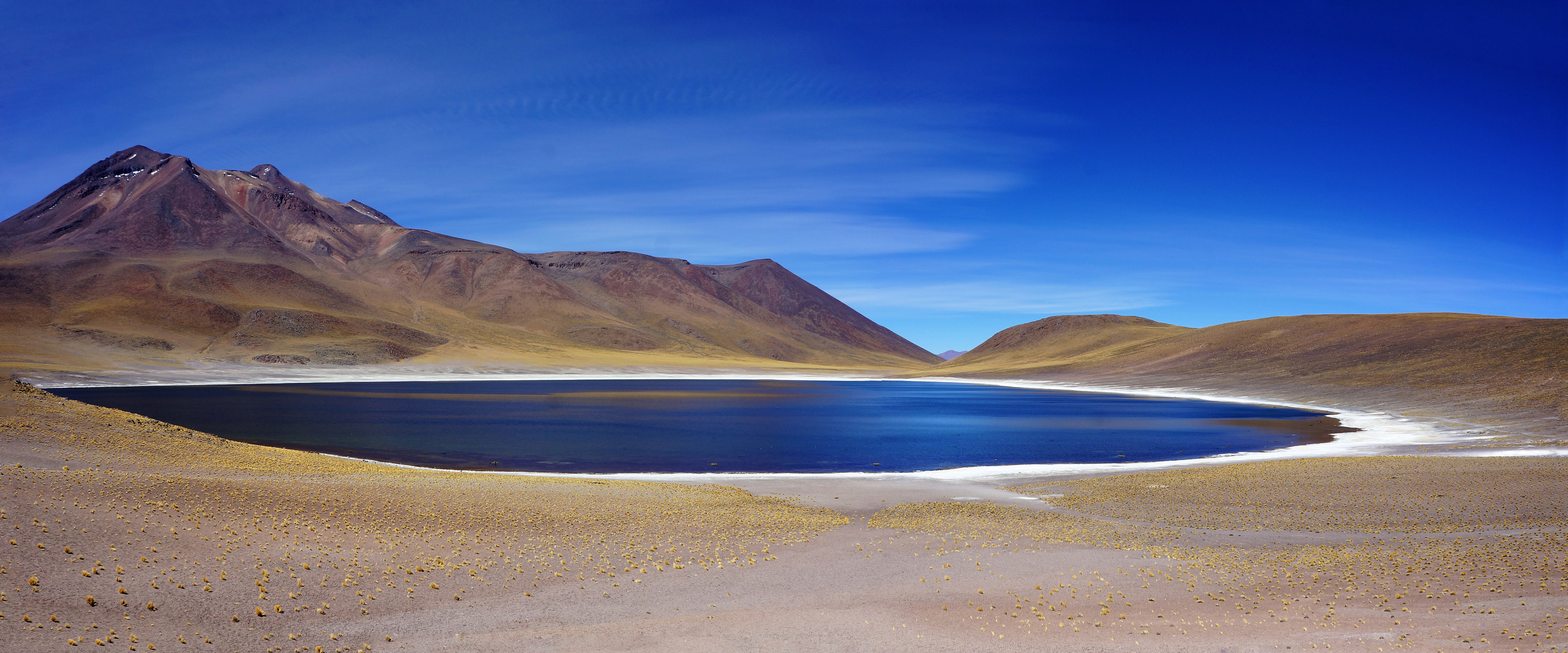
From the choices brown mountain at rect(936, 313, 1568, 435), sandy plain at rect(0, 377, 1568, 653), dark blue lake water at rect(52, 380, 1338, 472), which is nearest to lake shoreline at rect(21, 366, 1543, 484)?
dark blue lake water at rect(52, 380, 1338, 472)

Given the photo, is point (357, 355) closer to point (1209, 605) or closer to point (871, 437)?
point (871, 437)

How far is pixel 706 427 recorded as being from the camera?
51.8 meters

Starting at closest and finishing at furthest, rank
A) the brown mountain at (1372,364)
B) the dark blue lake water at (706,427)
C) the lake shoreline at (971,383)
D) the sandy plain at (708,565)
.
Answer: the sandy plain at (708,565) < the lake shoreline at (971,383) < the dark blue lake water at (706,427) < the brown mountain at (1372,364)

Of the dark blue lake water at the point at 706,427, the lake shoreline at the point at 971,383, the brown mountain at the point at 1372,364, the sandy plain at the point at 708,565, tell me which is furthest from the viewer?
the brown mountain at the point at 1372,364

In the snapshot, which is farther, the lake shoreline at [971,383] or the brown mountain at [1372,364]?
the brown mountain at [1372,364]

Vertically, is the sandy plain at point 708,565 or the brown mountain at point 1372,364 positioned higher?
the brown mountain at point 1372,364

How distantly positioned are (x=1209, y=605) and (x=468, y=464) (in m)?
28.3

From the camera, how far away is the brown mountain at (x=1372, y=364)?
61.8 meters

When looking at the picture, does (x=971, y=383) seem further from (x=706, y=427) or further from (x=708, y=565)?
(x=708, y=565)

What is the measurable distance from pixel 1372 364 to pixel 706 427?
80.3 metres

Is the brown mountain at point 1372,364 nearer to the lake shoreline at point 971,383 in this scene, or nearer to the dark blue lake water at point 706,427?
the lake shoreline at point 971,383

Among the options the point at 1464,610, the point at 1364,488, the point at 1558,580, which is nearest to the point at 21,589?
the point at 1464,610

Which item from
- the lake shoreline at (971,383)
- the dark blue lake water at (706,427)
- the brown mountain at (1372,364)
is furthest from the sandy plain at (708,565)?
the brown mountain at (1372,364)

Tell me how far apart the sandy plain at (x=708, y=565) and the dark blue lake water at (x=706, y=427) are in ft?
43.6
